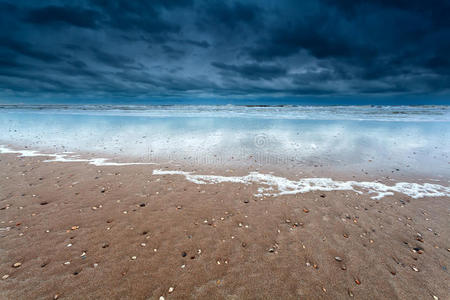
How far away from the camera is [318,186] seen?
308 inches

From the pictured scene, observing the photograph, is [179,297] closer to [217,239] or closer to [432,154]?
[217,239]

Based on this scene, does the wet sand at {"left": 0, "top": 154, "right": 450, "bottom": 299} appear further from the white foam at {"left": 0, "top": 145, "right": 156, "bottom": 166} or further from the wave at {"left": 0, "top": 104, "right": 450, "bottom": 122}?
the wave at {"left": 0, "top": 104, "right": 450, "bottom": 122}

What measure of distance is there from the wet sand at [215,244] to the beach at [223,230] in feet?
0.09

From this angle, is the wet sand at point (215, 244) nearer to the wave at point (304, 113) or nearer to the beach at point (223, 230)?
the beach at point (223, 230)

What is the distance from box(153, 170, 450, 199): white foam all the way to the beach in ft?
0.26

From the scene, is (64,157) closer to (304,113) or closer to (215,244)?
(215,244)

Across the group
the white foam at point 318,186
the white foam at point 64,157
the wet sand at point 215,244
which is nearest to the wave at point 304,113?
the white foam at point 64,157

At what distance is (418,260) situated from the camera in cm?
434

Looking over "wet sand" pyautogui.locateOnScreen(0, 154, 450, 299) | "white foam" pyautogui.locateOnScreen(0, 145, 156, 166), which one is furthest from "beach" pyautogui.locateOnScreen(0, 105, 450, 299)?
"white foam" pyautogui.locateOnScreen(0, 145, 156, 166)

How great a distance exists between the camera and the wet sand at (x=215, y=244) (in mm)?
3676

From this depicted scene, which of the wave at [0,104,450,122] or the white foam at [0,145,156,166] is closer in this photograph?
the white foam at [0,145,156,166]

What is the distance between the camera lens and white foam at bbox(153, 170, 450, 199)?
730cm

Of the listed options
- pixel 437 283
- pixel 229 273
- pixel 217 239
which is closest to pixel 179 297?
pixel 229 273

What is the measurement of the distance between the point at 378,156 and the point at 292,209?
30.7 ft
